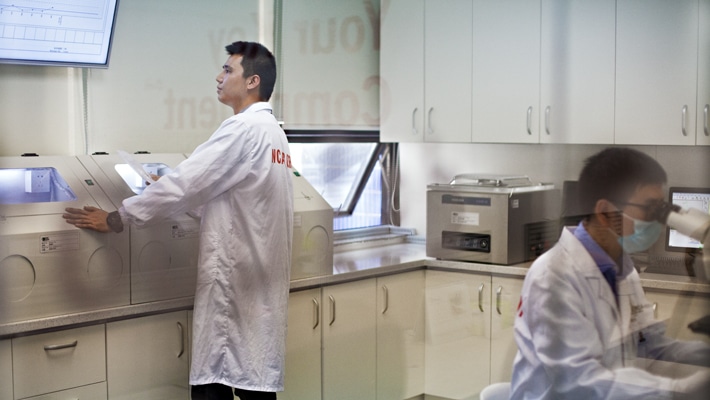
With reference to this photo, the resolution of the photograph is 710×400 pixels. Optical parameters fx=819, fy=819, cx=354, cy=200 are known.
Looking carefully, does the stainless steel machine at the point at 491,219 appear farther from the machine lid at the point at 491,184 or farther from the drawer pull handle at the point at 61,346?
the drawer pull handle at the point at 61,346

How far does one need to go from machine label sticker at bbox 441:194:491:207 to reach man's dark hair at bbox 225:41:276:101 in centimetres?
50

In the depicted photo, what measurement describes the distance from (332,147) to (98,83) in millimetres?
589

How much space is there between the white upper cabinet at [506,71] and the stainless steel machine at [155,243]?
738 millimetres

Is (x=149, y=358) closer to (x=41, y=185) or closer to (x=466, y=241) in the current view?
(x=41, y=185)

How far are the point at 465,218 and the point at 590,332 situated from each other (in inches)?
15.5

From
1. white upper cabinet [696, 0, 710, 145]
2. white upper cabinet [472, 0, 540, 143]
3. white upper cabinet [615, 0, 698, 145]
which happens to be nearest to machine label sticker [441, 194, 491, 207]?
white upper cabinet [472, 0, 540, 143]

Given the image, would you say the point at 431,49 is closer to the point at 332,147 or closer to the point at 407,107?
the point at 407,107

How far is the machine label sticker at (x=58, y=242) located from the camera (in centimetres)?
189

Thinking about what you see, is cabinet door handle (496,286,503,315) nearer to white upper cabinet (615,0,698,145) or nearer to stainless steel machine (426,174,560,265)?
stainless steel machine (426,174,560,265)

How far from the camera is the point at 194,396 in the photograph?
207 cm

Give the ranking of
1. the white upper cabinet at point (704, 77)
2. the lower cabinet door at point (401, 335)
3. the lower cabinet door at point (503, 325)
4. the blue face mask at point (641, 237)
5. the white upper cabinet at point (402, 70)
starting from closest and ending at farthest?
the white upper cabinet at point (704, 77) → the blue face mask at point (641, 237) → the lower cabinet door at point (503, 325) → the white upper cabinet at point (402, 70) → the lower cabinet door at point (401, 335)

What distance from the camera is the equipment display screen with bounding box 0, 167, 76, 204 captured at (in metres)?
1.88

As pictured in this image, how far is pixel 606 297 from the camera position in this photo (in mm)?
1746

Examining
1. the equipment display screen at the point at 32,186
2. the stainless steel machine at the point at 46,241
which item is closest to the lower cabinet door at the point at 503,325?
the stainless steel machine at the point at 46,241
